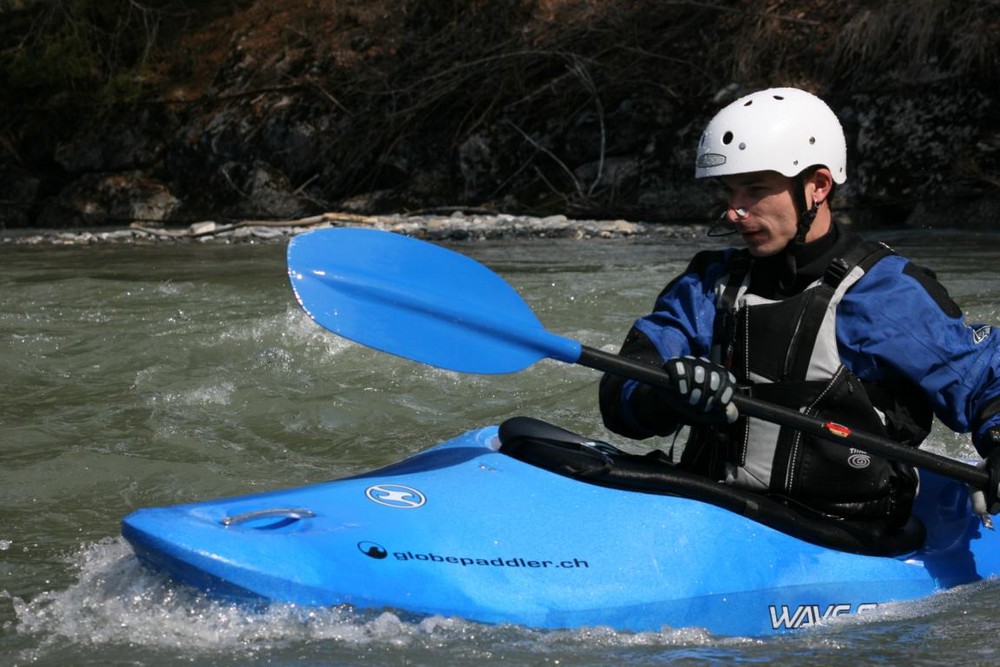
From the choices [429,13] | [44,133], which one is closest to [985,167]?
[429,13]

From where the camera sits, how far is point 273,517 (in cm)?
247

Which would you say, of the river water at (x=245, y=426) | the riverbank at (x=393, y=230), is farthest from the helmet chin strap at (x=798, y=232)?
the riverbank at (x=393, y=230)

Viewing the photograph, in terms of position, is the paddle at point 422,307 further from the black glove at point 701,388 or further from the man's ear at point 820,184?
the man's ear at point 820,184

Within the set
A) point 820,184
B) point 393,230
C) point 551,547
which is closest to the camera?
point 551,547

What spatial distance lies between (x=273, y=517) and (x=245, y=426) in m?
2.20

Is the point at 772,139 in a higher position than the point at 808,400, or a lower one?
higher

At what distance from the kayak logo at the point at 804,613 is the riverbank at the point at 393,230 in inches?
287

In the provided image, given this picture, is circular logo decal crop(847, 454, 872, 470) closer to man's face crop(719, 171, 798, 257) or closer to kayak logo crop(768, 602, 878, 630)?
kayak logo crop(768, 602, 878, 630)

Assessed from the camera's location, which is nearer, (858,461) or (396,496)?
(396,496)

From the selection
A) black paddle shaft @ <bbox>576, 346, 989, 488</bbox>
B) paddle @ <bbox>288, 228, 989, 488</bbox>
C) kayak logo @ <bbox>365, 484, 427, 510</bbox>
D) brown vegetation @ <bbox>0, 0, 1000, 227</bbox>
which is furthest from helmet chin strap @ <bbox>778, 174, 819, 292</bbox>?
brown vegetation @ <bbox>0, 0, 1000, 227</bbox>

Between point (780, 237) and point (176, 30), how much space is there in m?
13.0

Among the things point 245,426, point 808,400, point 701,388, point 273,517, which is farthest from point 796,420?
point 245,426

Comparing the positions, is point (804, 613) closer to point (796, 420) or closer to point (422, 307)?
point (796, 420)

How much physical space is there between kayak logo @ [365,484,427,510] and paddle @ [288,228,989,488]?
28 cm
